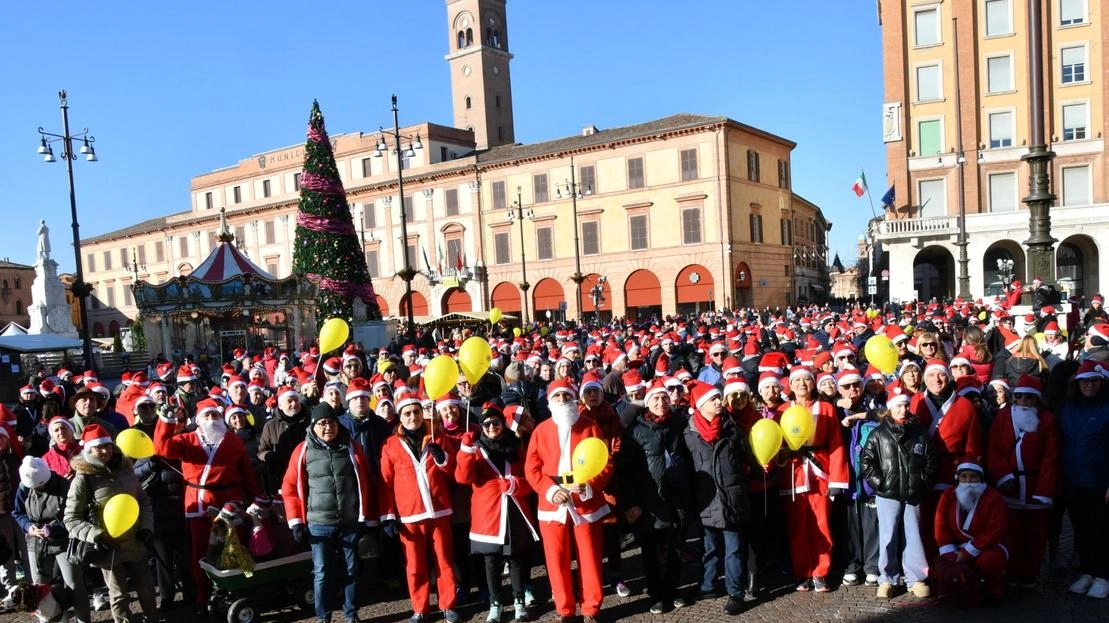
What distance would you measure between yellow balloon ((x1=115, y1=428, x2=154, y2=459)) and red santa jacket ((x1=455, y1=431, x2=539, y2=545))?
7.66 ft

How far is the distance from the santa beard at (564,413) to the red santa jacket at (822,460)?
1.61 m

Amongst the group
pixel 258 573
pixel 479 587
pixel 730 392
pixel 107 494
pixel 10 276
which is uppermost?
pixel 10 276

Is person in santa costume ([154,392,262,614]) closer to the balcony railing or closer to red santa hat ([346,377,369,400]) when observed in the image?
red santa hat ([346,377,369,400])

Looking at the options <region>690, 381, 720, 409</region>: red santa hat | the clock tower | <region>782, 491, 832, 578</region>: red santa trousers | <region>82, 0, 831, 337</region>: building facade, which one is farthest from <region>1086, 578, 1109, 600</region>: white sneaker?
the clock tower

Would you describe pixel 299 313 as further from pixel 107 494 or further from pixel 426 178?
pixel 426 178

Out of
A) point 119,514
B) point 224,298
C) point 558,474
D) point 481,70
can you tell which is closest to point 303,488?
point 119,514

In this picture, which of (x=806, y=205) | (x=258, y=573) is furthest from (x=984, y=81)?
(x=258, y=573)

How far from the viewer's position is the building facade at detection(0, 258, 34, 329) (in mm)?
73375

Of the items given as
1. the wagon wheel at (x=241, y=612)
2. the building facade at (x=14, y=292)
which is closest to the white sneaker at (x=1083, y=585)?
the wagon wheel at (x=241, y=612)

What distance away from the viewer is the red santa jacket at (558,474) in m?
5.07

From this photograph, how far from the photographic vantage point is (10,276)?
7412 centimetres

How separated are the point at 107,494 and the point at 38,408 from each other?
5875 mm

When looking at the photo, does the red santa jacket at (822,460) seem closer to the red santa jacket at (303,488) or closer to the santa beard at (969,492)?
the santa beard at (969,492)

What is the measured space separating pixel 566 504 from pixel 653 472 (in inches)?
27.6
